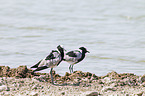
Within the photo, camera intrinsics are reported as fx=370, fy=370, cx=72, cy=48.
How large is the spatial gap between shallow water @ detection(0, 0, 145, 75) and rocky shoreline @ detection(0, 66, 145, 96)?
0.96 metres

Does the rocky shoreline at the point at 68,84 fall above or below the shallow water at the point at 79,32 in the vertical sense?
below

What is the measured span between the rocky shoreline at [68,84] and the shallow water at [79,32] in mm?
958

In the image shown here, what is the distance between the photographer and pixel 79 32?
12.0 m

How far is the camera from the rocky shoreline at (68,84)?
618 cm

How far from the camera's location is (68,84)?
6.80 meters

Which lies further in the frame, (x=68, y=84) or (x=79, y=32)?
(x=79, y=32)

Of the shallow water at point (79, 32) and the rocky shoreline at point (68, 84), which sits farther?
the shallow water at point (79, 32)

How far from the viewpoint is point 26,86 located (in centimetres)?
646

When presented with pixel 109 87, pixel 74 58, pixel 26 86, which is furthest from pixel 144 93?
pixel 26 86

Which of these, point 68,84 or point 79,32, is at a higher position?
point 79,32

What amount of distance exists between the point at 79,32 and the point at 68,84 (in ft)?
17.5

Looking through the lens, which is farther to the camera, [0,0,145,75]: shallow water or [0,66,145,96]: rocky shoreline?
[0,0,145,75]: shallow water

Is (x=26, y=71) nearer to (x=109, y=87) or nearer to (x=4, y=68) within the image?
(x=4, y=68)

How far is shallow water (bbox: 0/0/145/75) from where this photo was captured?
29.0 ft
